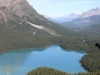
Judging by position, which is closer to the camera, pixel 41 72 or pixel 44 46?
pixel 41 72

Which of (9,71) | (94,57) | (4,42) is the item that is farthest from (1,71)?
(4,42)

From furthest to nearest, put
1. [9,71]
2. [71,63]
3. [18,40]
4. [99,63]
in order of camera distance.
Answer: [18,40]
[71,63]
[99,63]
[9,71]

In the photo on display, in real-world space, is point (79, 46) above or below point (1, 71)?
above

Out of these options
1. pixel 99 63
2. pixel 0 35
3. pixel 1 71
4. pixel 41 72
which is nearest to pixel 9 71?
pixel 1 71

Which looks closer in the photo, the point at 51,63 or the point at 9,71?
the point at 9,71

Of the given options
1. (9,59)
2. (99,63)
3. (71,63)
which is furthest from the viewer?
(9,59)

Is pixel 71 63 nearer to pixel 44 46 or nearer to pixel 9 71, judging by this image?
pixel 9 71

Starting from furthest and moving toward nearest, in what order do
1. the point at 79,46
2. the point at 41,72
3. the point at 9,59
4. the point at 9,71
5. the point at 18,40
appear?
the point at 18,40
the point at 79,46
the point at 9,59
the point at 9,71
the point at 41,72

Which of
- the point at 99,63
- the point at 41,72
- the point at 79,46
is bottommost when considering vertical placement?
the point at 41,72

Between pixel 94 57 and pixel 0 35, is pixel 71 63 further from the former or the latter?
pixel 0 35
